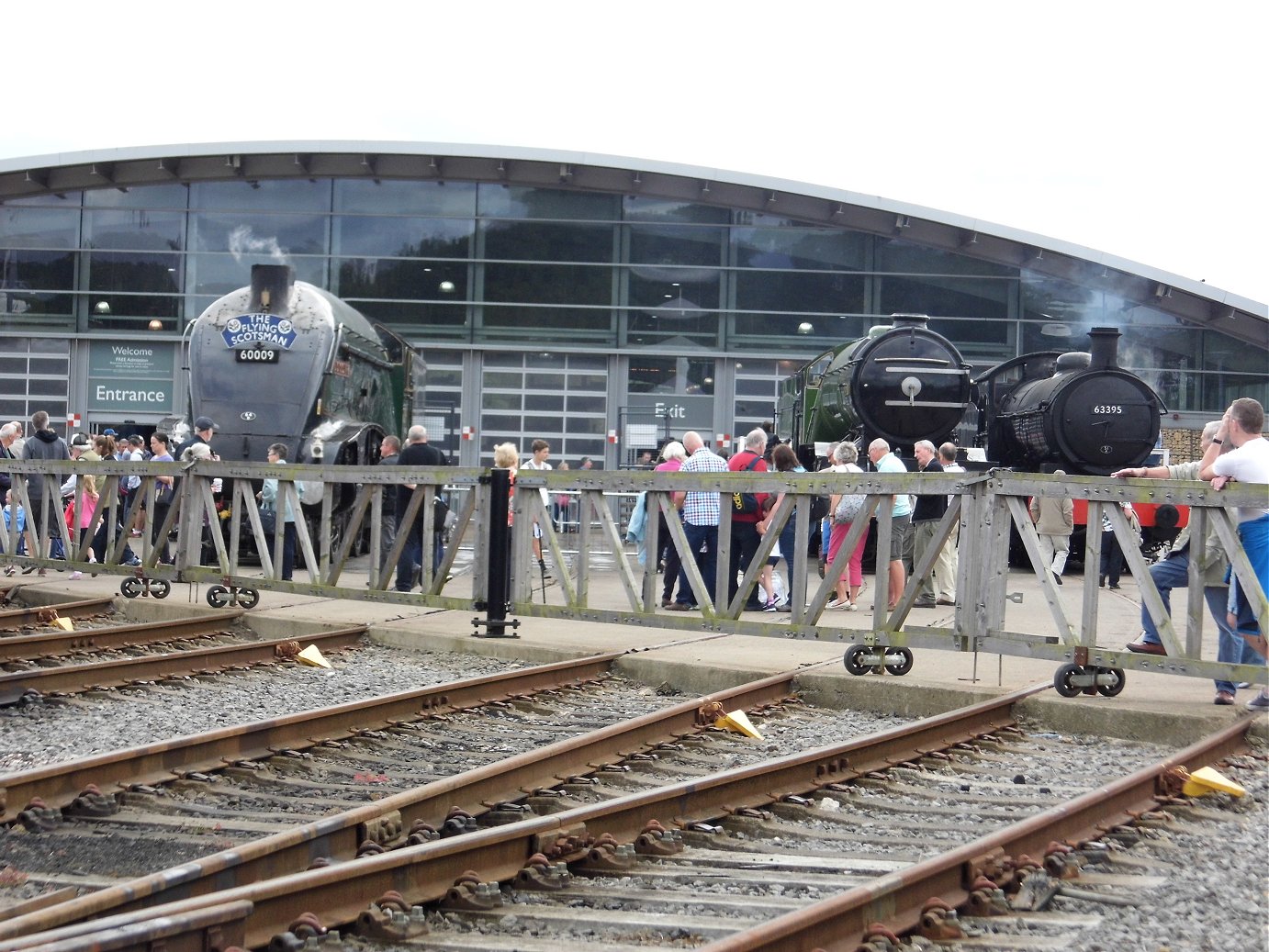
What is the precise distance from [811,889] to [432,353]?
95.7ft

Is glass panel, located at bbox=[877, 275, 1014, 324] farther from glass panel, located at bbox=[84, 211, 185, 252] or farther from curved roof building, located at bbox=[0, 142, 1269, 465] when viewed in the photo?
glass panel, located at bbox=[84, 211, 185, 252]

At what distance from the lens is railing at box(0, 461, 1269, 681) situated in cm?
759

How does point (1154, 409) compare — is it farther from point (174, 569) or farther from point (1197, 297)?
point (1197, 297)

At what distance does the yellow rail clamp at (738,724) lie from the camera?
7293 millimetres

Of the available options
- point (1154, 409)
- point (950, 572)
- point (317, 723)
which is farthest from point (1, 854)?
point (1154, 409)

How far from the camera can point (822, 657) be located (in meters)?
9.76

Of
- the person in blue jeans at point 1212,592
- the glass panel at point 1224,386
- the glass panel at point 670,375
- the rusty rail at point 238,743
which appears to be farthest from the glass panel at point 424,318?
the person in blue jeans at point 1212,592

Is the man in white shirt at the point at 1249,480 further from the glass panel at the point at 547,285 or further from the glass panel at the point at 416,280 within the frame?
the glass panel at the point at 416,280

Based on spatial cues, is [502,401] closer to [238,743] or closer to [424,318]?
[424,318]

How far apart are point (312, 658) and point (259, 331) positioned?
7.99 m

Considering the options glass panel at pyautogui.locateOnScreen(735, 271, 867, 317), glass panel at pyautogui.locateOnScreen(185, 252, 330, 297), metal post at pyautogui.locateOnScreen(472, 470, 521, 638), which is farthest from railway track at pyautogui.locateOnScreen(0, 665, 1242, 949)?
glass panel at pyautogui.locateOnScreen(185, 252, 330, 297)

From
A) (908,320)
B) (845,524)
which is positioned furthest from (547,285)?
(845,524)

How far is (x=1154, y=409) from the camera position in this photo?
17312 millimetres

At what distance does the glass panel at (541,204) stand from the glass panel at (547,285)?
1.27 metres
